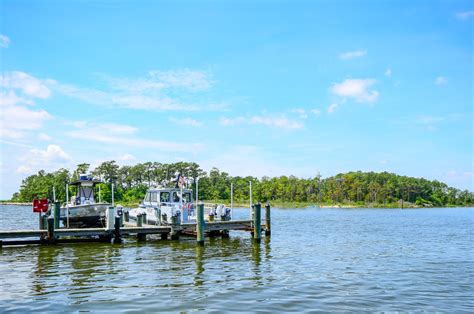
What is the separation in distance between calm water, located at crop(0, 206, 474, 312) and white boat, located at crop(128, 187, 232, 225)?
2.12 meters

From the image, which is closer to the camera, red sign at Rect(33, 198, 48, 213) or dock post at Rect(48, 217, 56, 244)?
dock post at Rect(48, 217, 56, 244)

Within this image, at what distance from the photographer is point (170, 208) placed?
2620cm

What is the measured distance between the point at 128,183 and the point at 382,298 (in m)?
135

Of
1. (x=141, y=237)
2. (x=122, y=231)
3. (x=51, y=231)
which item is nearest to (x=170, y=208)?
(x=141, y=237)

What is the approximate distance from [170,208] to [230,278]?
11.5m

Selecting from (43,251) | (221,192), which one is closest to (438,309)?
(43,251)

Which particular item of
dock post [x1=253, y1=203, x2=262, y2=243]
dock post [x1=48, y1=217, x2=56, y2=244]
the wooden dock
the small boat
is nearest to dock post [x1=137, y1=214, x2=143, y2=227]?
the wooden dock

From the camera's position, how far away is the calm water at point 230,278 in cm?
1205

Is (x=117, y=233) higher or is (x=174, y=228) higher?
(x=174, y=228)

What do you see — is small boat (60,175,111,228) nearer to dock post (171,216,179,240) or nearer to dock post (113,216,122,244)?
dock post (113,216,122,244)

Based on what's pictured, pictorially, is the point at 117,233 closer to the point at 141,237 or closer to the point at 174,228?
the point at 141,237

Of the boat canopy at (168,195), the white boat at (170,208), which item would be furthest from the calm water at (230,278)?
the boat canopy at (168,195)

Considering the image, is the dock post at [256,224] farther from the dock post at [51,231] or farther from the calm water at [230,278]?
the dock post at [51,231]

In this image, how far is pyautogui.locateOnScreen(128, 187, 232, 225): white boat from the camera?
85.4 feet
